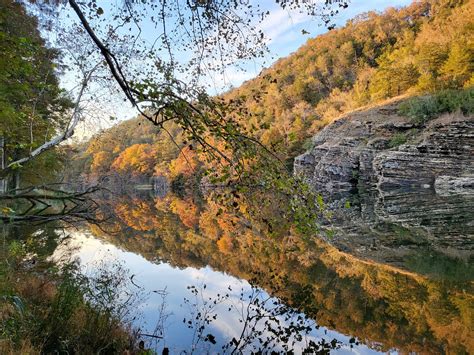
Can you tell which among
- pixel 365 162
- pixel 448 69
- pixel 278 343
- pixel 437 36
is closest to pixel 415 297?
pixel 278 343

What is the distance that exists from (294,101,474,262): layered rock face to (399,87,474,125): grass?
100 centimetres

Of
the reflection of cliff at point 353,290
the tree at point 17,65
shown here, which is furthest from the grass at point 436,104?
the tree at point 17,65

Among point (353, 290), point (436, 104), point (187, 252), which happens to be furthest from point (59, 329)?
point (436, 104)

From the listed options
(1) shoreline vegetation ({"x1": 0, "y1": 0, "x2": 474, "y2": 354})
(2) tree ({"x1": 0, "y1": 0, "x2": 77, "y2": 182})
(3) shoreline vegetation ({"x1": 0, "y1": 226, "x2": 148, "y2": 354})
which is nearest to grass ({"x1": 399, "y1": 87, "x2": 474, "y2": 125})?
(1) shoreline vegetation ({"x1": 0, "y1": 0, "x2": 474, "y2": 354})

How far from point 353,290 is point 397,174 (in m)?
30.4

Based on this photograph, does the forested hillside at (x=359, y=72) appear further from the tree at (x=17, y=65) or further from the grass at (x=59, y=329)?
the grass at (x=59, y=329)

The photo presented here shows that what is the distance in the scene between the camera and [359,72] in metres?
83.7

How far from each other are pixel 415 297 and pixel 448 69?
42964 mm

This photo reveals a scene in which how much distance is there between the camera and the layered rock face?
16.2 metres

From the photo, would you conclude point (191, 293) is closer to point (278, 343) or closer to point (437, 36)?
point (278, 343)

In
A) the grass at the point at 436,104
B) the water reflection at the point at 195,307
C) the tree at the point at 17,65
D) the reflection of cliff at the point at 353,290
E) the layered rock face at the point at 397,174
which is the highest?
the tree at the point at 17,65

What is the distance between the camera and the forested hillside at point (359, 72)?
4450cm

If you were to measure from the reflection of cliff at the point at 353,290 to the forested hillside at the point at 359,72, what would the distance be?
19.1ft

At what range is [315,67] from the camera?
310 ft
